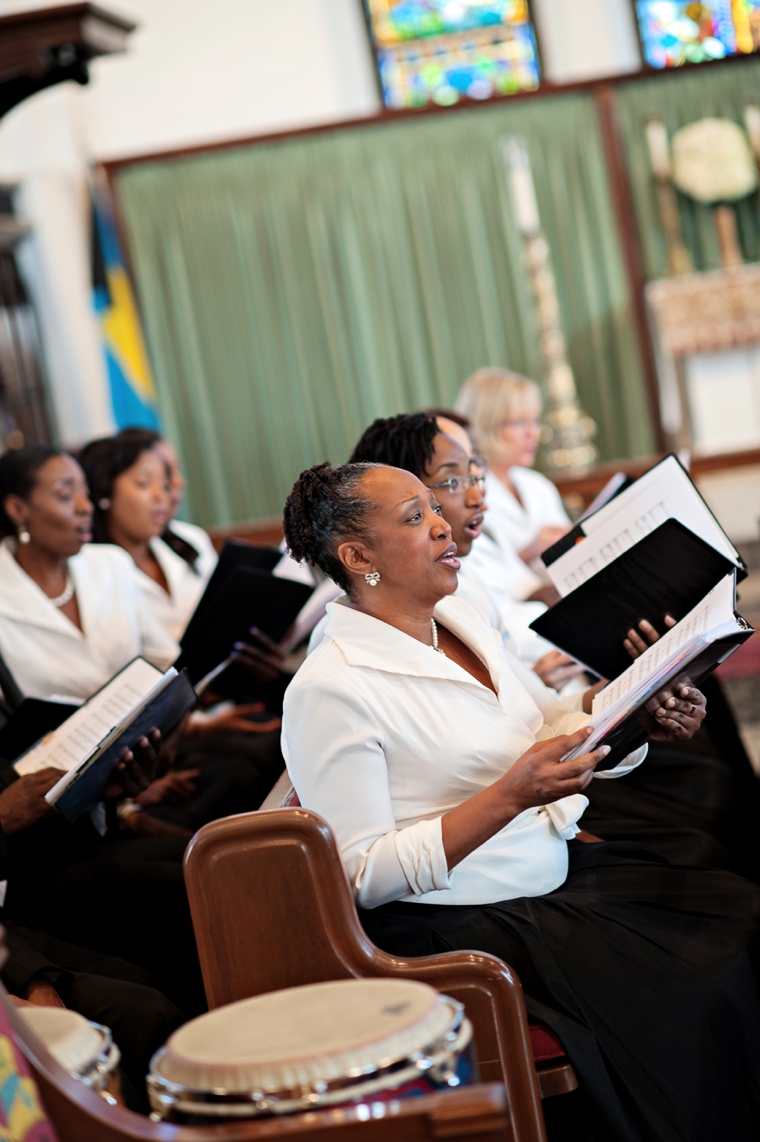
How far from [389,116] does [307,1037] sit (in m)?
8.24

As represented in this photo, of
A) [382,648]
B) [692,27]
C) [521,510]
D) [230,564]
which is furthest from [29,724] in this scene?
[692,27]

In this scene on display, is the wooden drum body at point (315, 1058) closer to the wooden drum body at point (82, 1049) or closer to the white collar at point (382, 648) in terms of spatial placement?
the wooden drum body at point (82, 1049)

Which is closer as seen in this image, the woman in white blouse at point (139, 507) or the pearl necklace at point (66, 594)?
the pearl necklace at point (66, 594)

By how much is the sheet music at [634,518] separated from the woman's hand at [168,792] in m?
1.15

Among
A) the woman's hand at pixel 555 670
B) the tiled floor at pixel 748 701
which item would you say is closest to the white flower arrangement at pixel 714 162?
the tiled floor at pixel 748 701

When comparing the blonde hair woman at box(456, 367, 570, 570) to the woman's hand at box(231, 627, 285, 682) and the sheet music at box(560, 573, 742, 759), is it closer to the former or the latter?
the woman's hand at box(231, 627, 285, 682)

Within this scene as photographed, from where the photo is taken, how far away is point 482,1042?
167cm

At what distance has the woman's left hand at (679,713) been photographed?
194cm

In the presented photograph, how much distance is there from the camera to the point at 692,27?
9.01m

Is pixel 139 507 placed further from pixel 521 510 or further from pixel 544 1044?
pixel 544 1044

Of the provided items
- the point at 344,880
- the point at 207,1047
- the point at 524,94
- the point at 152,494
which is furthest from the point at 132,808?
the point at 524,94

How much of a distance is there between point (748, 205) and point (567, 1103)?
800cm

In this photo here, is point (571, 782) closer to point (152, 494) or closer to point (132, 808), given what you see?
point (132, 808)

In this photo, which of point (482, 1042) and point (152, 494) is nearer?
point (482, 1042)
